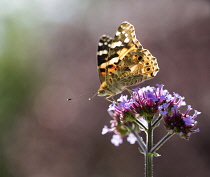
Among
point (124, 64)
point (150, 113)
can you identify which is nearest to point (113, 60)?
point (124, 64)

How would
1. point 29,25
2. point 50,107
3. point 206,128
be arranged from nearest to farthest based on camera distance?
point 206,128 → point 50,107 → point 29,25

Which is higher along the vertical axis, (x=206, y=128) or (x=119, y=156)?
(x=206, y=128)

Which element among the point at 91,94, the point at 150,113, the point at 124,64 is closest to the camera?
the point at 150,113

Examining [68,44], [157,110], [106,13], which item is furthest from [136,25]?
[157,110]

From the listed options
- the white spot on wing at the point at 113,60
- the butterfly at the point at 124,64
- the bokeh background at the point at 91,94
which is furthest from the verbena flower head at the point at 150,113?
the bokeh background at the point at 91,94

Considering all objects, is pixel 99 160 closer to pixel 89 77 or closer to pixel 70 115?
pixel 70 115

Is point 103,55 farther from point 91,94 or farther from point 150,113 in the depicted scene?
point 91,94

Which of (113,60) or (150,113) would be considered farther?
(113,60)
